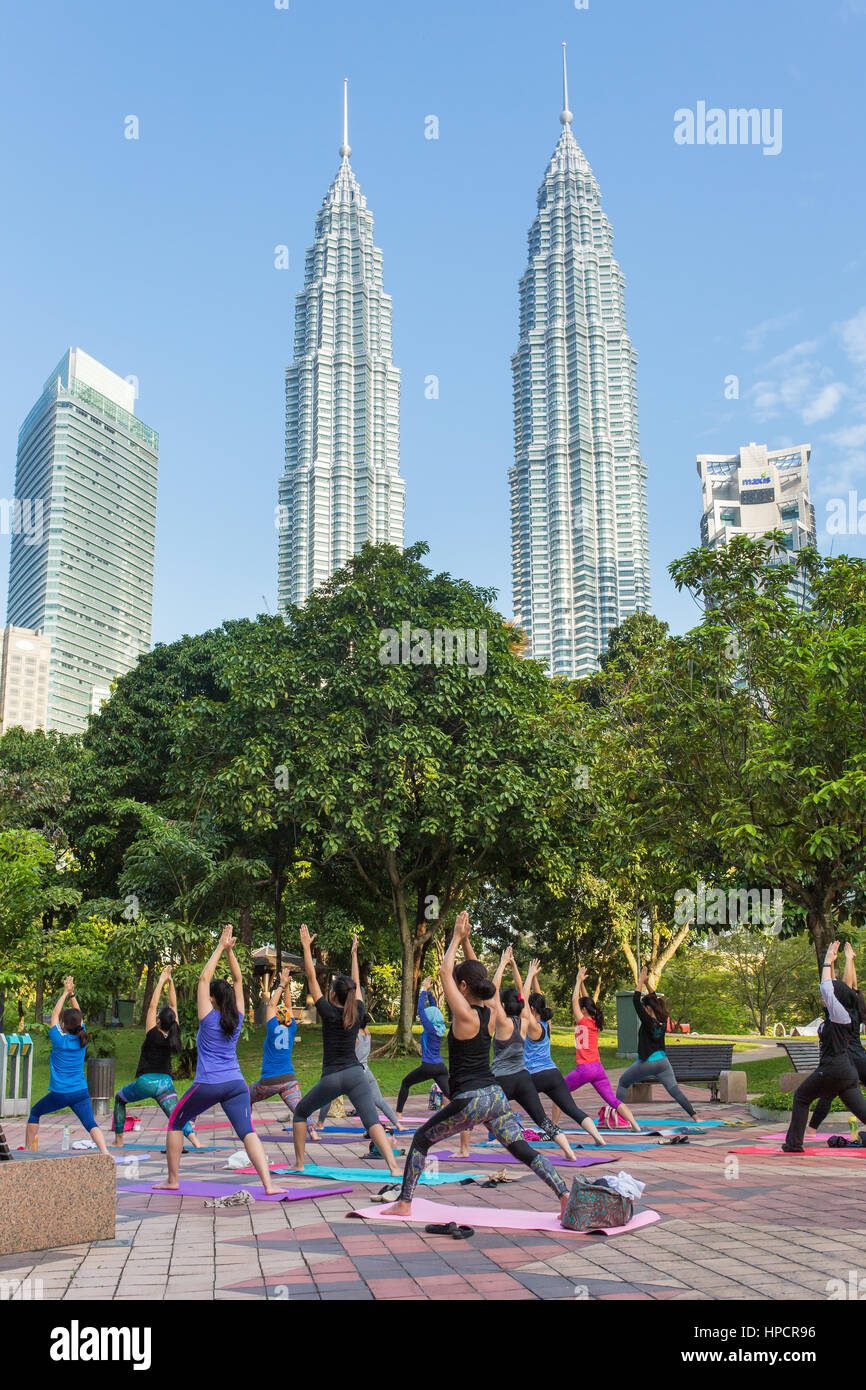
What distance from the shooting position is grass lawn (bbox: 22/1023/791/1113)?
20.9 m

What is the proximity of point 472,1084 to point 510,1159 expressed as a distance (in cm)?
426

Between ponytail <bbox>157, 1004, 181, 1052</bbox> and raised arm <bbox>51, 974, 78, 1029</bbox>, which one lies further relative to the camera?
ponytail <bbox>157, 1004, 181, 1052</bbox>

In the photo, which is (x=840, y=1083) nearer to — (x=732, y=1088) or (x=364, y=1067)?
(x=364, y=1067)

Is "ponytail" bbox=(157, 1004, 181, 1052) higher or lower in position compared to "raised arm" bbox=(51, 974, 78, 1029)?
lower

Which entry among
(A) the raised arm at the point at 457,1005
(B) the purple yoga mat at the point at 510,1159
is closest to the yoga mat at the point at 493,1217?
(A) the raised arm at the point at 457,1005

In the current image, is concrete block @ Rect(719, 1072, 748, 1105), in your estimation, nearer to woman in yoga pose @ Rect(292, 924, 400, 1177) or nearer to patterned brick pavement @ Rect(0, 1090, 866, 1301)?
patterned brick pavement @ Rect(0, 1090, 866, 1301)

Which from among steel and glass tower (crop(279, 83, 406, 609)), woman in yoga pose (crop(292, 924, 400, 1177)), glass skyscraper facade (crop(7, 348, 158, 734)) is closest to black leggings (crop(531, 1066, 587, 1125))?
woman in yoga pose (crop(292, 924, 400, 1177))

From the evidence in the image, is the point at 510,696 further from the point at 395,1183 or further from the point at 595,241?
the point at 595,241

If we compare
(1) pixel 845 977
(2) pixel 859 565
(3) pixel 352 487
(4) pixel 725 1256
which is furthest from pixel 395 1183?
(3) pixel 352 487

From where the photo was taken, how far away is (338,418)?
168875 millimetres

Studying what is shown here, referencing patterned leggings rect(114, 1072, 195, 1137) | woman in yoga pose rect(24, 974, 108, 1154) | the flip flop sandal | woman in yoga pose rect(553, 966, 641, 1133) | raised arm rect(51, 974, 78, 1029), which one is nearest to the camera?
the flip flop sandal

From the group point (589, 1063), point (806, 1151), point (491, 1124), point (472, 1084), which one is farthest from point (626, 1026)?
point (472, 1084)

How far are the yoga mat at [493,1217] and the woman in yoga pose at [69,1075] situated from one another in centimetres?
372

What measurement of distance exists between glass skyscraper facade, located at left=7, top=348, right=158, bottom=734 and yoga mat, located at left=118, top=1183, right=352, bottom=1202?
507ft
